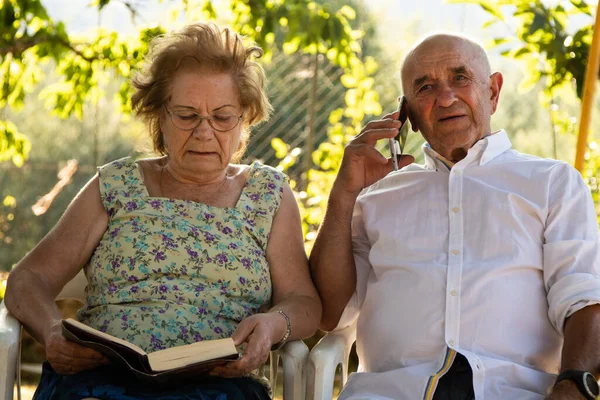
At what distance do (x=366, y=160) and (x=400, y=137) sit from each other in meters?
0.16

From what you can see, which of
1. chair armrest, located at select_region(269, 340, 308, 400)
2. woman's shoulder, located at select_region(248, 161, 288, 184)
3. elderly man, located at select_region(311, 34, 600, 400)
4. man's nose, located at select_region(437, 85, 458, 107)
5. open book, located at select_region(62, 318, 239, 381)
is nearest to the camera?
open book, located at select_region(62, 318, 239, 381)

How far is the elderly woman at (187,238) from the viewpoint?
2.52 meters

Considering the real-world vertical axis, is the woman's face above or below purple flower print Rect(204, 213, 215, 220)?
above

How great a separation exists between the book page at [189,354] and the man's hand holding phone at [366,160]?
0.74m

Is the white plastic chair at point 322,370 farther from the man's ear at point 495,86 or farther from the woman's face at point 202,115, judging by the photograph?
the man's ear at point 495,86

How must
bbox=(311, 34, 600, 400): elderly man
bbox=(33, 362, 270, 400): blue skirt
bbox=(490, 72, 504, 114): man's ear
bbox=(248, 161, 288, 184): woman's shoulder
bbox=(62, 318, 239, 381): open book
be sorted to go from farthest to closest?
bbox=(248, 161, 288, 184): woman's shoulder
bbox=(490, 72, 504, 114): man's ear
bbox=(311, 34, 600, 400): elderly man
bbox=(33, 362, 270, 400): blue skirt
bbox=(62, 318, 239, 381): open book

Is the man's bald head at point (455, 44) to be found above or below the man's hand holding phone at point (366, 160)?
above

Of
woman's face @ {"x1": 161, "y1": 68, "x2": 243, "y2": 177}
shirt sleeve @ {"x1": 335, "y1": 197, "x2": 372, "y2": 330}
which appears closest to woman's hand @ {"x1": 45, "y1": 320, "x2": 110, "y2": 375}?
woman's face @ {"x1": 161, "y1": 68, "x2": 243, "y2": 177}

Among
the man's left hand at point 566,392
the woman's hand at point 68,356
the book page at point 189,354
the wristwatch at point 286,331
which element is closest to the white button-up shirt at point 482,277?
the man's left hand at point 566,392

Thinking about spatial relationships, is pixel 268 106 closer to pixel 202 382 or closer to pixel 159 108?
pixel 159 108

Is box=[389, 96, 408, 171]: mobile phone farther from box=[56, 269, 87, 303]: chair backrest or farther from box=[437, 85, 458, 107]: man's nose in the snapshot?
box=[56, 269, 87, 303]: chair backrest

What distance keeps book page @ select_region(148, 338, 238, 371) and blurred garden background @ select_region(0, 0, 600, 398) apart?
3.54 feet

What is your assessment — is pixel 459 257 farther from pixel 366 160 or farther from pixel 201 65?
pixel 201 65

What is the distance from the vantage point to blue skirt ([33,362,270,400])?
224 cm
